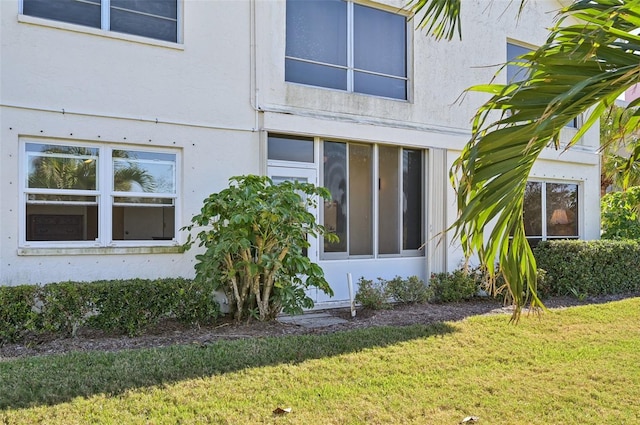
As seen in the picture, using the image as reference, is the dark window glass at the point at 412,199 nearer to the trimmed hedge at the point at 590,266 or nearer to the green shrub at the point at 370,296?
the green shrub at the point at 370,296

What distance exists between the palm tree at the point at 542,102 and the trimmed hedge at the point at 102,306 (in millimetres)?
5026

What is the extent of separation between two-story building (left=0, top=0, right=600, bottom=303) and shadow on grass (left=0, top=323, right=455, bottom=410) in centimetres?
195

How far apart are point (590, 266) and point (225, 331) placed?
7929 millimetres

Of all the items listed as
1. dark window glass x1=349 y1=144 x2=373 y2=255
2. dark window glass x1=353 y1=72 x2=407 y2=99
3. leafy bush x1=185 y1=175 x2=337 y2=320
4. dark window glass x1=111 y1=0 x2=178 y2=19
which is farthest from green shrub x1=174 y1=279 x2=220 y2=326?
dark window glass x1=353 y1=72 x2=407 y2=99

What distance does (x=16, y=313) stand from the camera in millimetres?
6066

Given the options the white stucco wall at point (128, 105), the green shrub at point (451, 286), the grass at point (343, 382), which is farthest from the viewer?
the green shrub at point (451, 286)

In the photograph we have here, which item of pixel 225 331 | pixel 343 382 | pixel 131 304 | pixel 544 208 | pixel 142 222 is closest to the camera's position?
pixel 343 382

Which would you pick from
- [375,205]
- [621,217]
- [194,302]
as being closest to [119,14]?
[194,302]

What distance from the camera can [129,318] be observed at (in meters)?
6.60

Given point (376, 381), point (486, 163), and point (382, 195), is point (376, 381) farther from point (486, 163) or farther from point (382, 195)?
point (382, 195)

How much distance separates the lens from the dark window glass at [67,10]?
6.95 m

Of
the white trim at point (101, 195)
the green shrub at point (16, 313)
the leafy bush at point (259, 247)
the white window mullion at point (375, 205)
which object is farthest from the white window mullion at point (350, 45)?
the green shrub at point (16, 313)

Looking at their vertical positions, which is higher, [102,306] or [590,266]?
[590,266]

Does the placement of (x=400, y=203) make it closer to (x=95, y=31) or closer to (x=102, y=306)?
(x=102, y=306)
